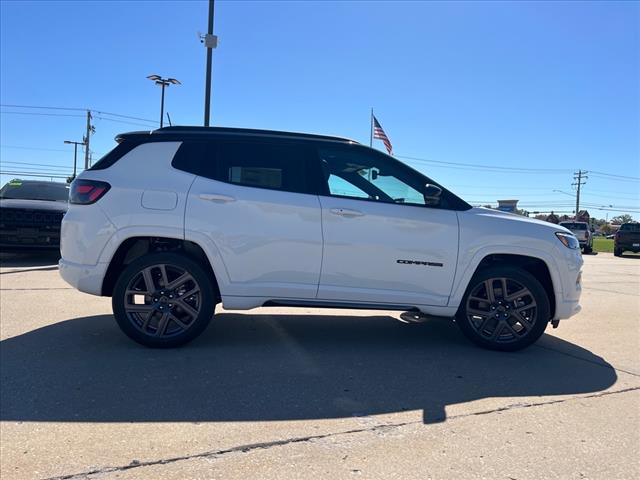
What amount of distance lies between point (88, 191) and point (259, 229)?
1554 mm

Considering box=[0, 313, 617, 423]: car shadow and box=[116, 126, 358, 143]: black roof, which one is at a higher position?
box=[116, 126, 358, 143]: black roof

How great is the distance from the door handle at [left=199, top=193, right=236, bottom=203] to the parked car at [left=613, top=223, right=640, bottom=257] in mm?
25992

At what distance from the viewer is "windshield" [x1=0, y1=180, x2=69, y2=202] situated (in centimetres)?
1123

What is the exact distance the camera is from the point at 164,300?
4535mm

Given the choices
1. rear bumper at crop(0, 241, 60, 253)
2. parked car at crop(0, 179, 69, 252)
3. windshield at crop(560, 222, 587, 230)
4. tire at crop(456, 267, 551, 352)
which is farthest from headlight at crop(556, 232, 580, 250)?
windshield at crop(560, 222, 587, 230)

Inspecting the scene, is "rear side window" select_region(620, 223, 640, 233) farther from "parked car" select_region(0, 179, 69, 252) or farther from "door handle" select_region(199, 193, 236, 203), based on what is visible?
"door handle" select_region(199, 193, 236, 203)

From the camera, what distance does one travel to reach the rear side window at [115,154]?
4598 millimetres

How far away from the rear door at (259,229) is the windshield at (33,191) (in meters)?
8.29

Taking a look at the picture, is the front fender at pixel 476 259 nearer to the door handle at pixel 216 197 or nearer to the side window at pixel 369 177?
the side window at pixel 369 177

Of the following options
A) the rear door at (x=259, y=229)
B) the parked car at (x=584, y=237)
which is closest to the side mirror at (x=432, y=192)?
the rear door at (x=259, y=229)

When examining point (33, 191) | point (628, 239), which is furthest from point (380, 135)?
point (628, 239)

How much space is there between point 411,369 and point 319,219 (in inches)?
59.4

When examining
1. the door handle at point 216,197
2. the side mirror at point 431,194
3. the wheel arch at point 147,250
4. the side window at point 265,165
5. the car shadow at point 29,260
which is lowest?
the car shadow at point 29,260

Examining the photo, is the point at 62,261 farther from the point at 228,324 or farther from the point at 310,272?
the point at 310,272
